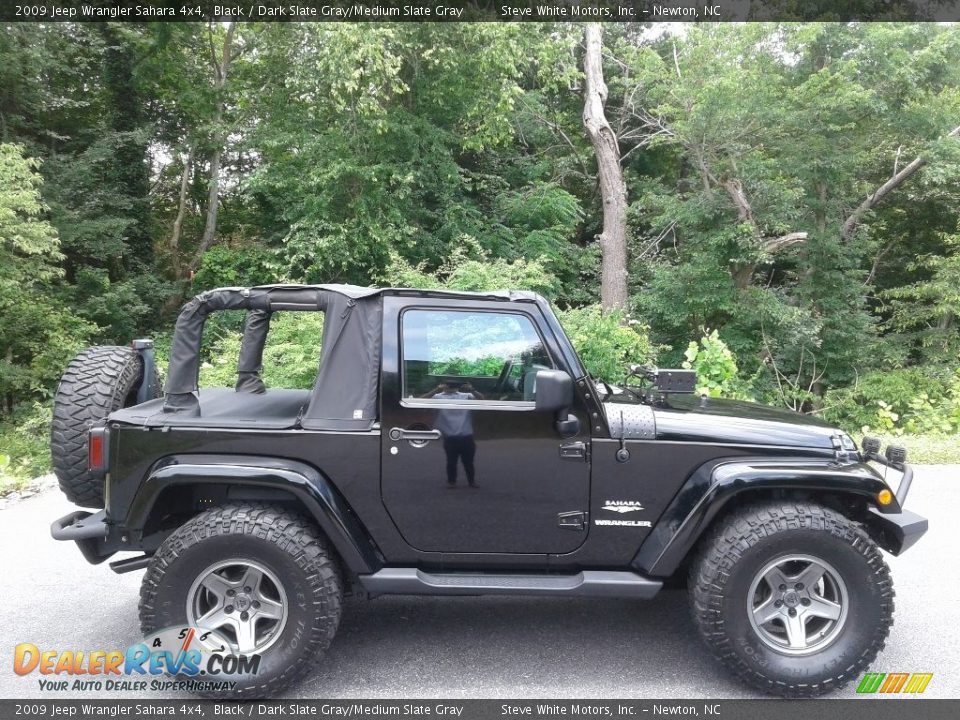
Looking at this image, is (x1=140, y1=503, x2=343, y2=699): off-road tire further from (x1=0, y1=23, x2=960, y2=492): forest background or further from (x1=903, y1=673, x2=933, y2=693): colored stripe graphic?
(x1=0, y1=23, x2=960, y2=492): forest background

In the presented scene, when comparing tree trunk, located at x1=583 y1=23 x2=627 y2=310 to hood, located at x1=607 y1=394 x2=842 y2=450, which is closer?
hood, located at x1=607 y1=394 x2=842 y2=450

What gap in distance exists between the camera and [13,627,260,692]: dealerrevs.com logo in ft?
9.79

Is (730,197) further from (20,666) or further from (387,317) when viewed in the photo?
(20,666)

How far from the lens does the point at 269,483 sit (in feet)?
9.89

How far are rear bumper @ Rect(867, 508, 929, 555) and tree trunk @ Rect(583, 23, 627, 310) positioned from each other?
1156 cm

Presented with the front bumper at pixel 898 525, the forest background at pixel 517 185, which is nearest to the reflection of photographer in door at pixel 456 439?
the front bumper at pixel 898 525

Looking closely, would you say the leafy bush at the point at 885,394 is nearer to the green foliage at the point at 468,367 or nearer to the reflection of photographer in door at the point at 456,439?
the green foliage at the point at 468,367

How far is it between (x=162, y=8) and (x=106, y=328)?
281 inches

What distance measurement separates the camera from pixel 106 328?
13.8 meters

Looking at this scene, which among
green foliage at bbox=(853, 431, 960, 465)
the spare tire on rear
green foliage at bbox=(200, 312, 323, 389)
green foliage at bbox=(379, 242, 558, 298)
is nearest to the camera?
the spare tire on rear

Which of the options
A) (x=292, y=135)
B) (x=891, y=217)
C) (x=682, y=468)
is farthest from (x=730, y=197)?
(x=682, y=468)

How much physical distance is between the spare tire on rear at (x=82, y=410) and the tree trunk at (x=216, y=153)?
14142 millimetres

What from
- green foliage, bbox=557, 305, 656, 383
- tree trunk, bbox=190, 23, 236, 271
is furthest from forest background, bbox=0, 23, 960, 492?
green foliage, bbox=557, 305, 656, 383

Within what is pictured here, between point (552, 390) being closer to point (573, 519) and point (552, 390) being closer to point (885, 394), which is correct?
point (573, 519)
